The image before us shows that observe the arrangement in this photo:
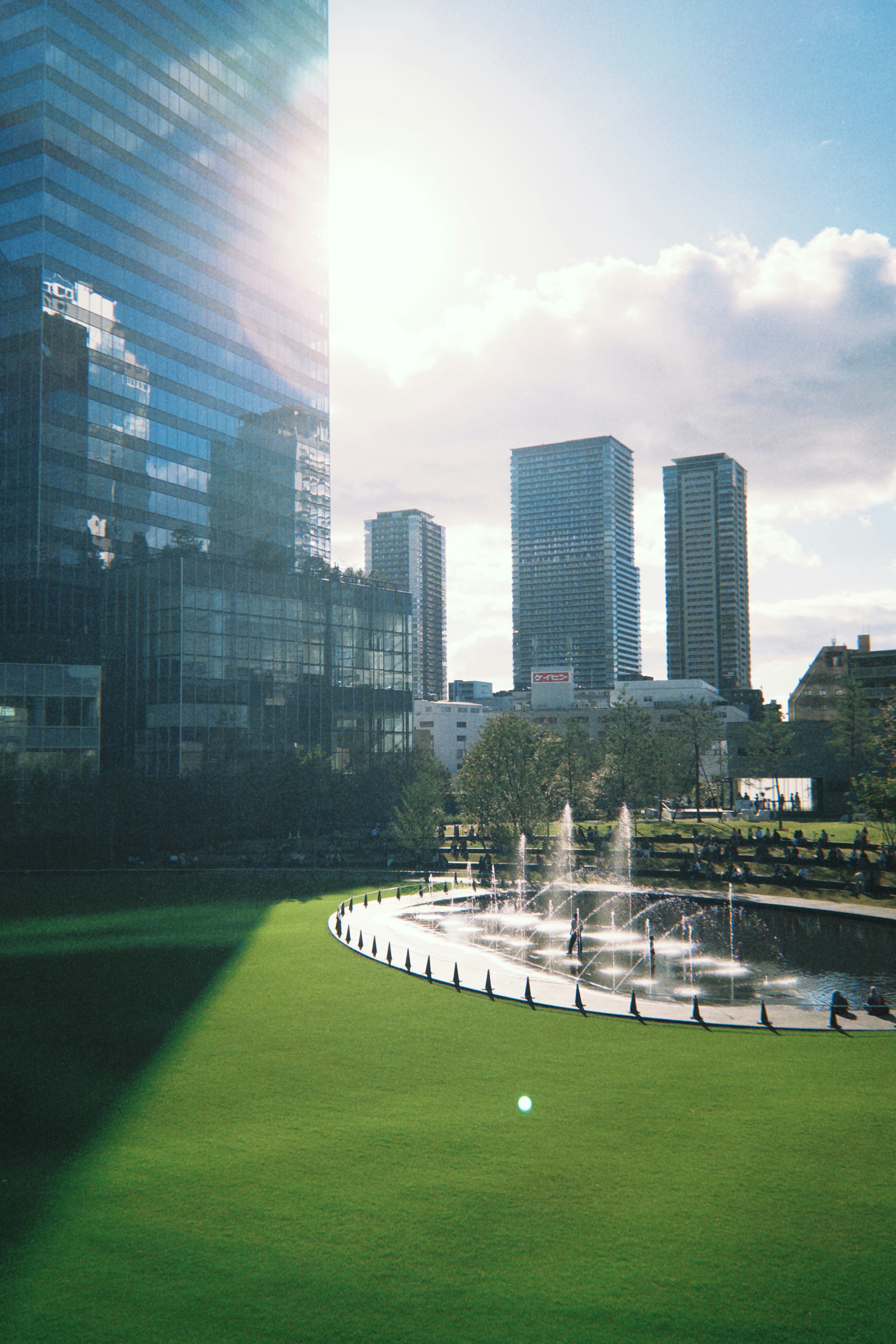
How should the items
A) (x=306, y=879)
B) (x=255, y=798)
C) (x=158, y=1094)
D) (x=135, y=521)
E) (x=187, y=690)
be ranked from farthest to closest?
(x=135, y=521) < (x=187, y=690) < (x=255, y=798) < (x=306, y=879) < (x=158, y=1094)

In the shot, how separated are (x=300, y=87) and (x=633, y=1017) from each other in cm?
13885

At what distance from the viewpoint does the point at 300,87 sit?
127m

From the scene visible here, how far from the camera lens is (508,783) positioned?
7088 cm

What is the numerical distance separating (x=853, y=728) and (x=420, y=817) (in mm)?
44214

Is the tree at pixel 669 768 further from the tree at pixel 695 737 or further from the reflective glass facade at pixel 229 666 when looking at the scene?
the reflective glass facade at pixel 229 666

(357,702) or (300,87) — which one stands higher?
(300,87)

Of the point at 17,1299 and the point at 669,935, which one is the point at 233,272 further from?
the point at 17,1299

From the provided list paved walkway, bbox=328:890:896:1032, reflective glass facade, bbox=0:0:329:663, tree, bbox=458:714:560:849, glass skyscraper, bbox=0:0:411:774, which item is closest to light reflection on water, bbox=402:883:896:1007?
paved walkway, bbox=328:890:896:1032

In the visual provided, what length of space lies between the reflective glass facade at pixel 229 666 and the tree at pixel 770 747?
4292 centimetres

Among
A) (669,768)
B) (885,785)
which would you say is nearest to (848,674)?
(669,768)

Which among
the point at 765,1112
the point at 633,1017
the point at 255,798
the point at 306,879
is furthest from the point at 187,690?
the point at 765,1112

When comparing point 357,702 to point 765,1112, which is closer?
point 765,1112

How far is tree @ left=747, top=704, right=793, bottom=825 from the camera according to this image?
8575 centimetres

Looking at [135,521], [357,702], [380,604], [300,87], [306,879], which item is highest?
[300,87]
